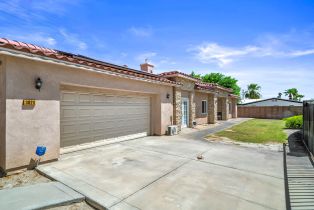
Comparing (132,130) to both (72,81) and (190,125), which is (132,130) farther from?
(190,125)

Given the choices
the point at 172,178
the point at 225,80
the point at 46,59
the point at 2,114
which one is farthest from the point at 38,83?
the point at 225,80

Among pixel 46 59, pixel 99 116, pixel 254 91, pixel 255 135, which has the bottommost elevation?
pixel 255 135

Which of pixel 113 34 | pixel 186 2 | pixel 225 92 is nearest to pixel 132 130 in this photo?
pixel 113 34

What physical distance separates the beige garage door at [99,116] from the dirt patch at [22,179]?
1.87 meters

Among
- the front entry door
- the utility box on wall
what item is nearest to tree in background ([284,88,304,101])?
the front entry door

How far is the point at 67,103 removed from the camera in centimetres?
694

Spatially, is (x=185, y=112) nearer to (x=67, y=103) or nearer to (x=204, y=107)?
(x=204, y=107)

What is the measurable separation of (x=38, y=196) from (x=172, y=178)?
3.11 meters

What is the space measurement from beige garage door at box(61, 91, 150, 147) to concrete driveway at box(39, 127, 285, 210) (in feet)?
2.78

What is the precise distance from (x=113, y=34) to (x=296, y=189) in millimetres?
11331

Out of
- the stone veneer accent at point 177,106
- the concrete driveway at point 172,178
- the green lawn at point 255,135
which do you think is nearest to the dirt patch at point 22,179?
the concrete driveway at point 172,178

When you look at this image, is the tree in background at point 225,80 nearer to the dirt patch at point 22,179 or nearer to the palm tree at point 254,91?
the palm tree at point 254,91

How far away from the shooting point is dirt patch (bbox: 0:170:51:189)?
Answer: 4.39m

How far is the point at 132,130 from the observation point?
10.1 metres
